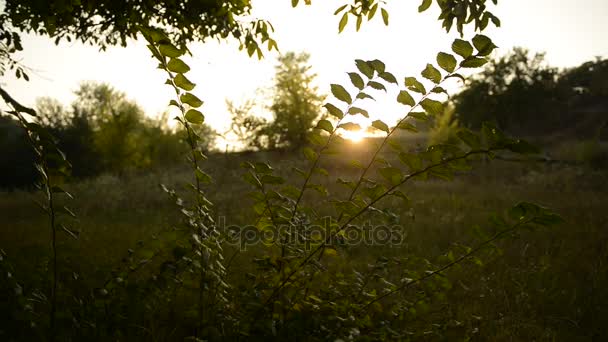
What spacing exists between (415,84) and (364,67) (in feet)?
0.64

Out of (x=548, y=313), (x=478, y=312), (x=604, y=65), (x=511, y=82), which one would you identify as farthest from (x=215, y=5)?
(x=604, y=65)

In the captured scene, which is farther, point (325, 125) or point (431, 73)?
point (325, 125)

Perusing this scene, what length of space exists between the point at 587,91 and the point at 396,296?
174 ft

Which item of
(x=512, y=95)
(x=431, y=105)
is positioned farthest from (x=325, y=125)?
(x=512, y=95)

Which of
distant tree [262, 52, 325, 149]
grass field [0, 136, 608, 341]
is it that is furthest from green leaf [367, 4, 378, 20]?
distant tree [262, 52, 325, 149]

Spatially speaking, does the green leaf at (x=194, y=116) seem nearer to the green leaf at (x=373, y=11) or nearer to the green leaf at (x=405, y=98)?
the green leaf at (x=405, y=98)

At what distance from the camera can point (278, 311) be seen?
70.7 inches

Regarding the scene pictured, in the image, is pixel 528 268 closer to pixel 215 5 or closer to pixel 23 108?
pixel 215 5

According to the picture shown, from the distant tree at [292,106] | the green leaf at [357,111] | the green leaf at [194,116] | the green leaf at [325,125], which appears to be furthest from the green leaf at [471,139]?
the distant tree at [292,106]

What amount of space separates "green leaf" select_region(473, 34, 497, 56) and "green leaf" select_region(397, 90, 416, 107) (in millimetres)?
256

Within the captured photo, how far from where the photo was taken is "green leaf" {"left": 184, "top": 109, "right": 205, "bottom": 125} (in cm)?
126

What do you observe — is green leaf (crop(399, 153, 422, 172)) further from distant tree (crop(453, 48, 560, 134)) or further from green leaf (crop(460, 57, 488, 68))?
distant tree (crop(453, 48, 560, 134))

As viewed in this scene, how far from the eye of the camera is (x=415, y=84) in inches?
49.5

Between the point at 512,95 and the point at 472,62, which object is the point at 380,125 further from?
the point at 512,95
